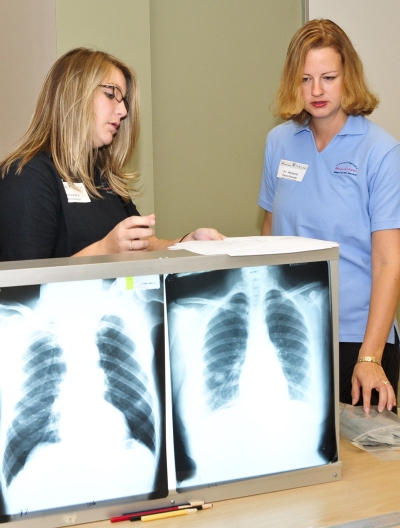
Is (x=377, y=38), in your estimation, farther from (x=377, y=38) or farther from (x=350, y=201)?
(x=350, y=201)

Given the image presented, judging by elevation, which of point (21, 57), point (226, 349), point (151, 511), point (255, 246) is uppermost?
point (21, 57)

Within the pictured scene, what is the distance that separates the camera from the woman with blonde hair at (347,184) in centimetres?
170

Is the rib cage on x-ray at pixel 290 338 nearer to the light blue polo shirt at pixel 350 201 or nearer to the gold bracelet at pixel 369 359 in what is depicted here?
the gold bracelet at pixel 369 359

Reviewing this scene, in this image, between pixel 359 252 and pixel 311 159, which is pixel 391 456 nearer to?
pixel 359 252

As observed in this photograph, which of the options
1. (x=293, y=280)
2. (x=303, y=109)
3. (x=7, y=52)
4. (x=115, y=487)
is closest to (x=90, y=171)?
(x=303, y=109)

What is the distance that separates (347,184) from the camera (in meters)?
1.78

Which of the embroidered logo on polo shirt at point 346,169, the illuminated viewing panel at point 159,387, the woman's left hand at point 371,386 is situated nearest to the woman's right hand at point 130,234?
the illuminated viewing panel at point 159,387

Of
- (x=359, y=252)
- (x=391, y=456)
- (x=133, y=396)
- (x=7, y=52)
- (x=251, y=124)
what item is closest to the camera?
(x=133, y=396)

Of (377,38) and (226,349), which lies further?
(377,38)

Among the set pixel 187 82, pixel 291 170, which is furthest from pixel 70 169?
pixel 187 82

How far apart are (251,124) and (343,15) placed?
0.64 meters

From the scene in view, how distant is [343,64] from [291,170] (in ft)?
1.05

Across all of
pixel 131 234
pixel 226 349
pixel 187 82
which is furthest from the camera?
pixel 187 82

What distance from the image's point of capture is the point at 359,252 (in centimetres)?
178
